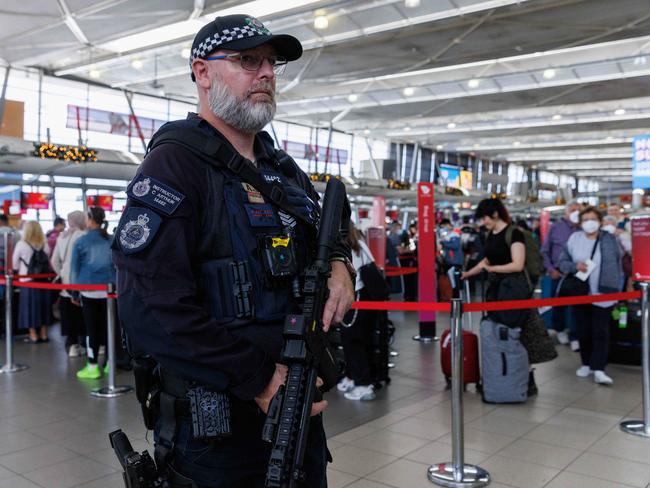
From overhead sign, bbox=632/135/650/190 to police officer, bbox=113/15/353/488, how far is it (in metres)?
14.9

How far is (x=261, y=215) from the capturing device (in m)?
1.53

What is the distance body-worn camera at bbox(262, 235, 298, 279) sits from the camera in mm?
1488

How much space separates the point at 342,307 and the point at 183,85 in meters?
17.4

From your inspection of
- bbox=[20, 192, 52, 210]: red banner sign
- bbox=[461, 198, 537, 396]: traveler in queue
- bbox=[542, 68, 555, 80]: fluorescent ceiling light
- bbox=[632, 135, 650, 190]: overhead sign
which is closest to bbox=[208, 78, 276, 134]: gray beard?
bbox=[461, 198, 537, 396]: traveler in queue

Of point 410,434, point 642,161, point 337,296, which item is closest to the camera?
point 337,296

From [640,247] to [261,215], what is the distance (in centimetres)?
405

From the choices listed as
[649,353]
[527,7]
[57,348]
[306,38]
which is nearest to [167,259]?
[649,353]

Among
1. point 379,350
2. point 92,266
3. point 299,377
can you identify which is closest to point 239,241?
point 299,377

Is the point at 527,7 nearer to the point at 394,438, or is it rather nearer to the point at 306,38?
the point at 306,38

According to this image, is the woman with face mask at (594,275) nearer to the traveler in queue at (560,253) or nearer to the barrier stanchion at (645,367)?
the traveler in queue at (560,253)

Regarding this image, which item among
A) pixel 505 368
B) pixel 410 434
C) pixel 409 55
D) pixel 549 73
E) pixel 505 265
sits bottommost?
pixel 410 434

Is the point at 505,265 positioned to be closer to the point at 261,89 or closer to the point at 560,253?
the point at 560,253

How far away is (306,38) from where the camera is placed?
1282 cm

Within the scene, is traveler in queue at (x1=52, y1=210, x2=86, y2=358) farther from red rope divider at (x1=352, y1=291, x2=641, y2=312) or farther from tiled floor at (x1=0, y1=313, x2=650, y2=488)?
red rope divider at (x1=352, y1=291, x2=641, y2=312)
